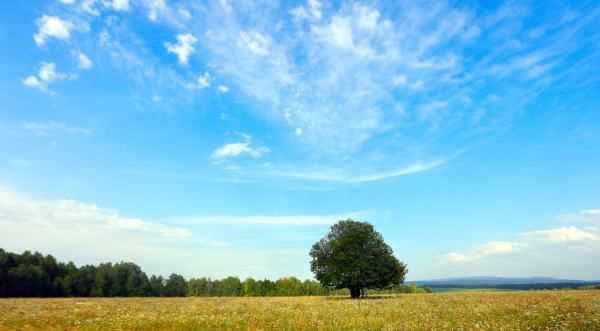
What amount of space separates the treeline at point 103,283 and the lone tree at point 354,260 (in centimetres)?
6901

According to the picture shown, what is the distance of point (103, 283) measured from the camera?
101 metres

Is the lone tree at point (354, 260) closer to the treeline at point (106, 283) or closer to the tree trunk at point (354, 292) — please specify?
the tree trunk at point (354, 292)

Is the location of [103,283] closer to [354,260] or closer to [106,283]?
[106,283]

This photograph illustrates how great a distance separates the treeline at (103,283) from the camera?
85500 mm

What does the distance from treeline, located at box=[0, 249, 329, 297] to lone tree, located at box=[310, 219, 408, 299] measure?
226ft

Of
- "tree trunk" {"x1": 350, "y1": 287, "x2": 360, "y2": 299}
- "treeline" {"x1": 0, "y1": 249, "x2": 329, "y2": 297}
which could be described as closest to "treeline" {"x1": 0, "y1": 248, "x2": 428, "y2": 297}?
"treeline" {"x1": 0, "y1": 249, "x2": 329, "y2": 297}

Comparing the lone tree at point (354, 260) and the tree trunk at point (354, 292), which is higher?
the lone tree at point (354, 260)

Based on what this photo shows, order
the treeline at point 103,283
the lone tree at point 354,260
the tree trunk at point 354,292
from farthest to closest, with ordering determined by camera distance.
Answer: the treeline at point 103,283
the tree trunk at point 354,292
the lone tree at point 354,260

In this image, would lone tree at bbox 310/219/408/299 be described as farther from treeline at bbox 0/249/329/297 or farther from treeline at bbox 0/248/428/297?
treeline at bbox 0/249/329/297

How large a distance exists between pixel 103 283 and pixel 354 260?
254 feet

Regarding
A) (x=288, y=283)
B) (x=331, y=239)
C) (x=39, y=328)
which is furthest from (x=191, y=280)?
(x=39, y=328)

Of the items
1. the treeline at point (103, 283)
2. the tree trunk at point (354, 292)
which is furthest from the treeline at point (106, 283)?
the tree trunk at point (354, 292)

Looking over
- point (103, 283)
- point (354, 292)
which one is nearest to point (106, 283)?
point (103, 283)

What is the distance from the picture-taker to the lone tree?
50812mm
